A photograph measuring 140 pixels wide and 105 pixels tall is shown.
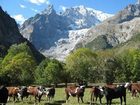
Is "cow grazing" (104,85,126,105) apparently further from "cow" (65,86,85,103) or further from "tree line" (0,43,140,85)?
"tree line" (0,43,140,85)

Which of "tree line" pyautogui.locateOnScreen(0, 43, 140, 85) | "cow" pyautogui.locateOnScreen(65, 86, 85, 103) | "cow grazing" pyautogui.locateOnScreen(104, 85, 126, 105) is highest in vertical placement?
"tree line" pyautogui.locateOnScreen(0, 43, 140, 85)

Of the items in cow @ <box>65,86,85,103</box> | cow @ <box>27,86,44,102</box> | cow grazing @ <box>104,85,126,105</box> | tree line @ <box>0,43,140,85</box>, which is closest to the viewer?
cow grazing @ <box>104,85,126,105</box>

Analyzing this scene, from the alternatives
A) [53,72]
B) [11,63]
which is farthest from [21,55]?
[53,72]

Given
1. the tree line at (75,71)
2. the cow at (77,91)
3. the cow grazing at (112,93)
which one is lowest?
the cow grazing at (112,93)

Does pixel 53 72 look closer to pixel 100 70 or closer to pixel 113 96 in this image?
pixel 100 70

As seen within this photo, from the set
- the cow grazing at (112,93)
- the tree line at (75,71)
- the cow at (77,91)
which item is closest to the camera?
the cow grazing at (112,93)

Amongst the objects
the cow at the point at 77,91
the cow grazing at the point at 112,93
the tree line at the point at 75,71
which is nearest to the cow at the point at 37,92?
the cow at the point at 77,91

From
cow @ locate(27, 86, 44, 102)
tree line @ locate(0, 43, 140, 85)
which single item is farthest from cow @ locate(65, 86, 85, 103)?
tree line @ locate(0, 43, 140, 85)

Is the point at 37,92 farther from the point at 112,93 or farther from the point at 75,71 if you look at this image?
the point at 75,71

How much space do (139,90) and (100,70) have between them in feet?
284

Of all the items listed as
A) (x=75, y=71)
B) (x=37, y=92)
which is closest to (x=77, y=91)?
(x=37, y=92)

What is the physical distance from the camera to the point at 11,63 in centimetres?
14100

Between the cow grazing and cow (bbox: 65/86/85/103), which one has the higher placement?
cow (bbox: 65/86/85/103)

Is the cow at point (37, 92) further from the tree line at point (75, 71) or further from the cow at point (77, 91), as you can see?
the tree line at point (75, 71)
